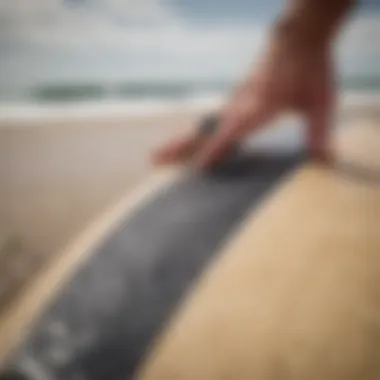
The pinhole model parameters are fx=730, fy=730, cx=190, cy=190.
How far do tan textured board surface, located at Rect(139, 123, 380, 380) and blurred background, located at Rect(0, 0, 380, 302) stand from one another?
0.33 ft

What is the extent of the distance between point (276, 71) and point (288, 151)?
0.36ft

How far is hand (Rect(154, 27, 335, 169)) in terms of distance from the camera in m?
0.98

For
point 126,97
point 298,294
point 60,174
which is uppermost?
point 126,97

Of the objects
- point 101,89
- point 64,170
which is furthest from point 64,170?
point 101,89

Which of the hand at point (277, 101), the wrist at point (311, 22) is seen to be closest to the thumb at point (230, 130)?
the hand at point (277, 101)

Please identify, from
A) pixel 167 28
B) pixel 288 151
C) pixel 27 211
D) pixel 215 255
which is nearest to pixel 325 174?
pixel 288 151

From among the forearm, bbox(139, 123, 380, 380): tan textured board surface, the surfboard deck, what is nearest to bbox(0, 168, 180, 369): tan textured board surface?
the surfboard deck

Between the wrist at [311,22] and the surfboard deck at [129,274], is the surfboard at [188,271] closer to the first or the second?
the surfboard deck at [129,274]

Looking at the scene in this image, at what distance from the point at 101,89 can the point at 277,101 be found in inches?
9.7

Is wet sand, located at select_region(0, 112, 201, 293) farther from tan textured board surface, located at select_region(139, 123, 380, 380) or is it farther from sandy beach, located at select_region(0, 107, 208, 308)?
tan textured board surface, located at select_region(139, 123, 380, 380)

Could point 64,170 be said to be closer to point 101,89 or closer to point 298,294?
point 101,89

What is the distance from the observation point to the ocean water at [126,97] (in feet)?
3.21

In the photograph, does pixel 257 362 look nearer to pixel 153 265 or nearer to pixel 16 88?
pixel 153 265

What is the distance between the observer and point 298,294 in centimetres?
91
